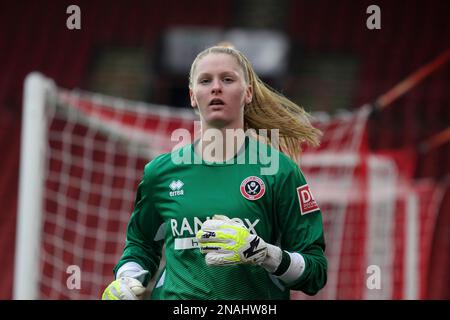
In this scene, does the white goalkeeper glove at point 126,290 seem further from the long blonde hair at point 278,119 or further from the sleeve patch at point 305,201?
the long blonde hair at point 278,119

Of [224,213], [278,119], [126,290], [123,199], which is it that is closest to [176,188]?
[224,213]

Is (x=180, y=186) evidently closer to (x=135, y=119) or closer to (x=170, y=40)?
(x=135, y=119)

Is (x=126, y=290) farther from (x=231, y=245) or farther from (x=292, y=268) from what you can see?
(x=292, y=268)

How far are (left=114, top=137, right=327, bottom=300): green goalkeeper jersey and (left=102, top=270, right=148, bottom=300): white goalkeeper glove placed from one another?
0.10m

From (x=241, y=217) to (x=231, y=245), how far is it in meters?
0.18

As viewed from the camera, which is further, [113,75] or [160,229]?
[113,75]

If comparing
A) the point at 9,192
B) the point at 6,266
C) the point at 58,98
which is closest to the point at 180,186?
the point at 58,98

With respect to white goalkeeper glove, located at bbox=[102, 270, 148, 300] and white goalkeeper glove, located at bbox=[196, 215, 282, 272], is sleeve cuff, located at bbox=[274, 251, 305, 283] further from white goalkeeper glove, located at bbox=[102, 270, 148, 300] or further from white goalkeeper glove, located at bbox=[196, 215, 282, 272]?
white goalkeeper glove, located at bbox=[102, 270, 148, 300]

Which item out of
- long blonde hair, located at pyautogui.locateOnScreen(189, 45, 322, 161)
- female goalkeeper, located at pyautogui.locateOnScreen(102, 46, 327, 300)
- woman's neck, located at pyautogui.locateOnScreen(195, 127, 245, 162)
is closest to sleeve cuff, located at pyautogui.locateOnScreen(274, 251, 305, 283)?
female goalkeeper, located at pyautogui.locateOnScreen(102, 46, 327, 300)

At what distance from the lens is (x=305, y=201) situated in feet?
7.91

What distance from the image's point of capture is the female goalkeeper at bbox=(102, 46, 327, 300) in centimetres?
232

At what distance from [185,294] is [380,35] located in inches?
352

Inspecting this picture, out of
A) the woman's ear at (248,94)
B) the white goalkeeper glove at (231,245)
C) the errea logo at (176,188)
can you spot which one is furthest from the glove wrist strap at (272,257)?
the woman's ear at (248,94)

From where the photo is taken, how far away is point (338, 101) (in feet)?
32.7
